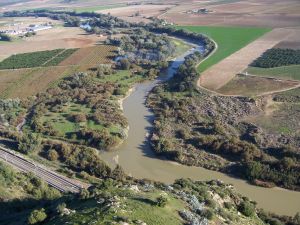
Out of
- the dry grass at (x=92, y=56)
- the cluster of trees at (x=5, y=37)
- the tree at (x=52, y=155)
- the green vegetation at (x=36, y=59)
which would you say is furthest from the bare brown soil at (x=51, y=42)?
the tree at (x=52, y=155)

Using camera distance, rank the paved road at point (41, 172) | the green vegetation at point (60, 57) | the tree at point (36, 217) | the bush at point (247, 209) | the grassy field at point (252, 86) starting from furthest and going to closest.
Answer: the green vegetation at point (60, 57) → the grassy field at point (252, 86) → the paved road at point (41, 172) → the bush at point (247, 209) → the tree at point (36, 217)

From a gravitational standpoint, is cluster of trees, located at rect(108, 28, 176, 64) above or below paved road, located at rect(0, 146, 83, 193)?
above

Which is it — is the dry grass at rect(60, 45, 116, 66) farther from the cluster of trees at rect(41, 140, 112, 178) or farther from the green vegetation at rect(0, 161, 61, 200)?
the green vegetation at rect(0, 161, 61, 200)

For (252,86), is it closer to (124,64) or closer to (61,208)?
(124,64)

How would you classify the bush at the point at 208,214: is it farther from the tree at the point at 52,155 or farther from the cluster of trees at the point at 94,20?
the cluster of trees at the point at 94,20

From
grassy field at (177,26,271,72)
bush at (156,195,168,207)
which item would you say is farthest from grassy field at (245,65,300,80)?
bush at (156,195,168,207)

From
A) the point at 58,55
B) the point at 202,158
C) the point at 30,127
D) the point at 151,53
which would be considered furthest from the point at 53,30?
the point at 202,158
